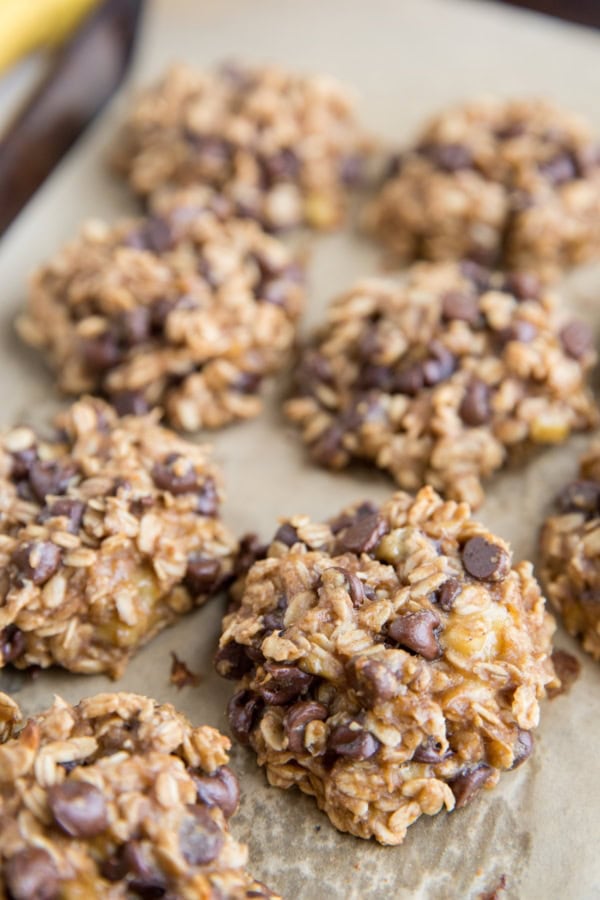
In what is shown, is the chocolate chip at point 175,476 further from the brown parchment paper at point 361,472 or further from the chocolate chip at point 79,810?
the chocolate chip at point 79,810

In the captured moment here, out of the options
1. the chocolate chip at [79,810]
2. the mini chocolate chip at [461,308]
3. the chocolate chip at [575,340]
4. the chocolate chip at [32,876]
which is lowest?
the chocolate chip at [32,876]

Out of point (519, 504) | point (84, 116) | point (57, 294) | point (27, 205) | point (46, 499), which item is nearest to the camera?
point (46, 499)

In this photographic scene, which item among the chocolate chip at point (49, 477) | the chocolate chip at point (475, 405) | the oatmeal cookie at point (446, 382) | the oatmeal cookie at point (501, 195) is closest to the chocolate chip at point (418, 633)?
the oatmeal cookie at point (446, 382)

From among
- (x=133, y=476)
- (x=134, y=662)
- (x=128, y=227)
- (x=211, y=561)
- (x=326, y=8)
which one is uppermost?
(x=326, y=8)

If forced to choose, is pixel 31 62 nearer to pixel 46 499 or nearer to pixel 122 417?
pixel 122 417

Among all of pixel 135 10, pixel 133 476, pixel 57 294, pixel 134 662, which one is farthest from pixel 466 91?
pixel 134 662

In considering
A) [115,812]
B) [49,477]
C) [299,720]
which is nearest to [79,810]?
[115,812]
